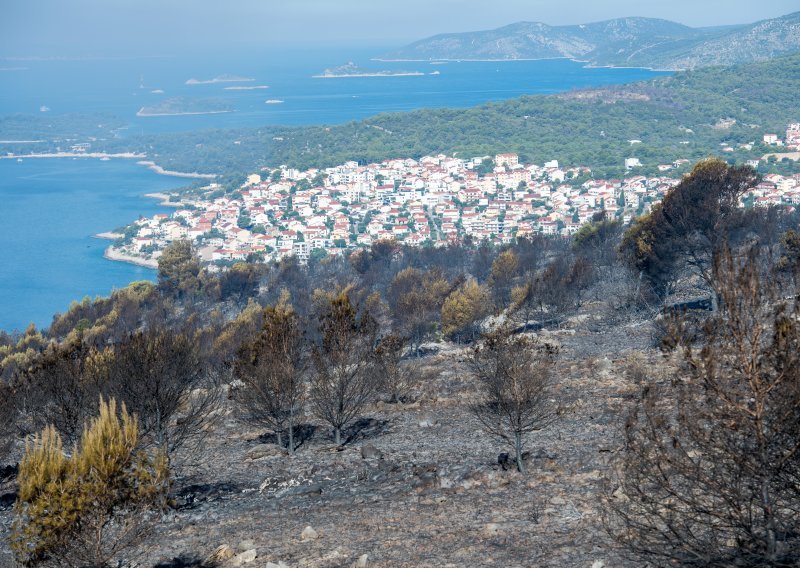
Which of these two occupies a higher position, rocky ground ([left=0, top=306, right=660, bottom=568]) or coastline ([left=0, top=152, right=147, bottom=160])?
coastline ([left=0, top=152, right=147, bottom=160])

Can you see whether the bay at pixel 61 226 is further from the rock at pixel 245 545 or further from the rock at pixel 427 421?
the rock at pixel 245 545

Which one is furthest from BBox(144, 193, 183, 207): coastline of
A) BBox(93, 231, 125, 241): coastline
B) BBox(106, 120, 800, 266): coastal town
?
BBox(93, 231, 125, 241): coastline

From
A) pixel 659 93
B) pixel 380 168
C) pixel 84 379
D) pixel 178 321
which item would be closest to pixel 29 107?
pixel 380 168

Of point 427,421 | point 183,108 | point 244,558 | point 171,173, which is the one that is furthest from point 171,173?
point 244,558

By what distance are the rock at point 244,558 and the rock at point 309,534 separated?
0.59m

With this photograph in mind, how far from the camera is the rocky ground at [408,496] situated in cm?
809

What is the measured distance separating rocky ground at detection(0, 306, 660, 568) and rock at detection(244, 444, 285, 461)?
0.05 meters

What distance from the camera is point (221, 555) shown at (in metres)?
8.44

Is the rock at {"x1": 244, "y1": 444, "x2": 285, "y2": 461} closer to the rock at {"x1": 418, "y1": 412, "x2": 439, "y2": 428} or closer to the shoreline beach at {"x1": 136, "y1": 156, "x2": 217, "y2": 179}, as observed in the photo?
the rock at {"x1": 418, "y1": 412, "x2": 439, "y2": 428}

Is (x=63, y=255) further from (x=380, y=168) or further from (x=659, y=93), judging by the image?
(x=659, y=93)

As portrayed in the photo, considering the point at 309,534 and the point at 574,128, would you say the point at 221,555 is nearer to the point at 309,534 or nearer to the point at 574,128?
the point at 309,534

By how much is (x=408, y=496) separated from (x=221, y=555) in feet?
8.03

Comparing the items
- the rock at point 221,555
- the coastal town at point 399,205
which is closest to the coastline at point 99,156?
the coastal town at point 399,205

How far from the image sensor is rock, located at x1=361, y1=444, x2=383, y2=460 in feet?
39.0
